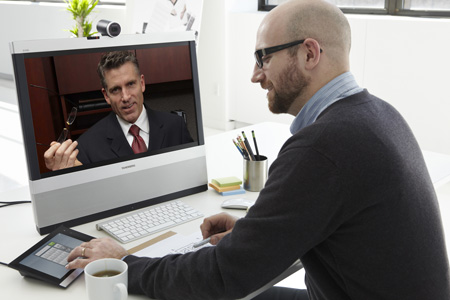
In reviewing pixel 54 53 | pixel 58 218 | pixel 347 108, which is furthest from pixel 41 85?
pixel 347 108

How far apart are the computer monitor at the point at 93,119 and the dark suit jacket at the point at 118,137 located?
0.01m

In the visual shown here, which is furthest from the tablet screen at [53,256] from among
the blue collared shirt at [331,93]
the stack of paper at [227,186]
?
the blue collared shirt at [331,93]

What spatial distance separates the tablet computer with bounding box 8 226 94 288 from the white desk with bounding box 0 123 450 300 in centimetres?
2

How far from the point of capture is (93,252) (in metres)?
1.19

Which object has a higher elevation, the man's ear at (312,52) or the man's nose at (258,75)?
the man's ear at (312,52)

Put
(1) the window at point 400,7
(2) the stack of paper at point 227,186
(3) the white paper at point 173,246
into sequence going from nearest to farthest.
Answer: (3) the white paper at point 173,246
(2) the stack of paper at point 227,186
(1) the window at point 400,7

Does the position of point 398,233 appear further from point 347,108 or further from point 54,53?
point 54,53

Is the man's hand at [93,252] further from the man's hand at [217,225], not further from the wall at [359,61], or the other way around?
the wall at [359,61]

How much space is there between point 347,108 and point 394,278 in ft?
1.13

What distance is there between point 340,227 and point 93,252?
55 centimetres

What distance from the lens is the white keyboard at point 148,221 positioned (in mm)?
1368

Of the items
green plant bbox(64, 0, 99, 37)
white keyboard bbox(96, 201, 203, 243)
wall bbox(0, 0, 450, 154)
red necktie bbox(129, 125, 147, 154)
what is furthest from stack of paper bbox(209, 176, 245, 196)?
wall bbox(0, 0, 450, 154)

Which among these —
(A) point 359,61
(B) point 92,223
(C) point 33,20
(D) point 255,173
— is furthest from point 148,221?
(C) point 33,20

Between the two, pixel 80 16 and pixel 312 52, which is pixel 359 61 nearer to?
pixel 80 16
